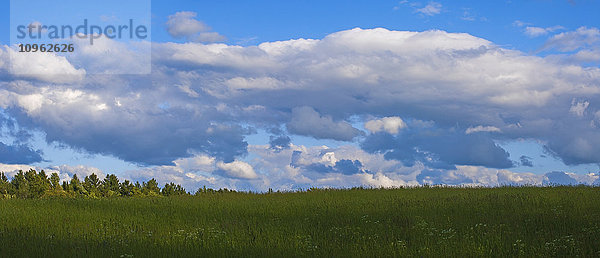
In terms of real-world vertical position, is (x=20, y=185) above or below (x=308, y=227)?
above

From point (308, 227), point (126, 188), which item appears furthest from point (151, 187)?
point (308, 227)

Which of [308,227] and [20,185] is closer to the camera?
[308,227]

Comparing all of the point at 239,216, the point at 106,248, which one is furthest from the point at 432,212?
the point at 106,248

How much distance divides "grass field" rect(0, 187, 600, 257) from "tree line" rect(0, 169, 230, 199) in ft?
34.7

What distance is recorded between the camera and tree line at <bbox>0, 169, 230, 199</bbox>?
35.3 metres

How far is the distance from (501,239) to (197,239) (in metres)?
8.30

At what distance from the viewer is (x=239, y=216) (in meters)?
19.5

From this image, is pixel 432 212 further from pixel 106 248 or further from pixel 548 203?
pixel 106 248

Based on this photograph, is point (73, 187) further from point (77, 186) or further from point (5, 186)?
point (5, 186)

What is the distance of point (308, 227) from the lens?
1681cm

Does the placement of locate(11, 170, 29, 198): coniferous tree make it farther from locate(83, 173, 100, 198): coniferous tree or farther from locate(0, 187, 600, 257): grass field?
locate(0, 187, 600, 257): grass field

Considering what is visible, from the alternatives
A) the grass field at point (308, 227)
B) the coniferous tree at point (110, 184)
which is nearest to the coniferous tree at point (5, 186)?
the coniferous tree at point (110, 184)

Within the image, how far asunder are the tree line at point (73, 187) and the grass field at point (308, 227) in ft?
34.7

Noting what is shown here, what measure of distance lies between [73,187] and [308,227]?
2561cm
